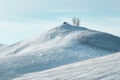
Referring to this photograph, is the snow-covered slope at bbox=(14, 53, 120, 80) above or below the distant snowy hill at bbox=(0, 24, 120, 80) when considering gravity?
below

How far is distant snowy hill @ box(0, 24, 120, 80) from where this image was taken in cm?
4531

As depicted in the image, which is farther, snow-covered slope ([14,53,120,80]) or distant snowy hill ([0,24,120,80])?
distant snowy hill ([0,24,120,80])

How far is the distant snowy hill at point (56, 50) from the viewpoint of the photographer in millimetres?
45312

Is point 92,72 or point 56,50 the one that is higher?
point 56,50

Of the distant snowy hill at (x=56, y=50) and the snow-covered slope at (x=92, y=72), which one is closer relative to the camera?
the snow-covered slope at (x=92, y=72)

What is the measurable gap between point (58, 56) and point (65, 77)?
17.5 m

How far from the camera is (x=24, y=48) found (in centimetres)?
6362

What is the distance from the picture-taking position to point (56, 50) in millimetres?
52125

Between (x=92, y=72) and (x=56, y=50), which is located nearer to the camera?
(x=92, y=72)

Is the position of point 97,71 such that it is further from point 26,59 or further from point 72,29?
point 72,29

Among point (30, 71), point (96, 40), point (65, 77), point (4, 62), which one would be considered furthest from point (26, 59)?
point (65, 77)

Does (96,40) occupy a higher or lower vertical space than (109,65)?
higher

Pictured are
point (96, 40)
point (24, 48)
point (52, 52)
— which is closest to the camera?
point (52, 52)

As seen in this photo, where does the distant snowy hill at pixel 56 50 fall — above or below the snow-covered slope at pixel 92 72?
above
